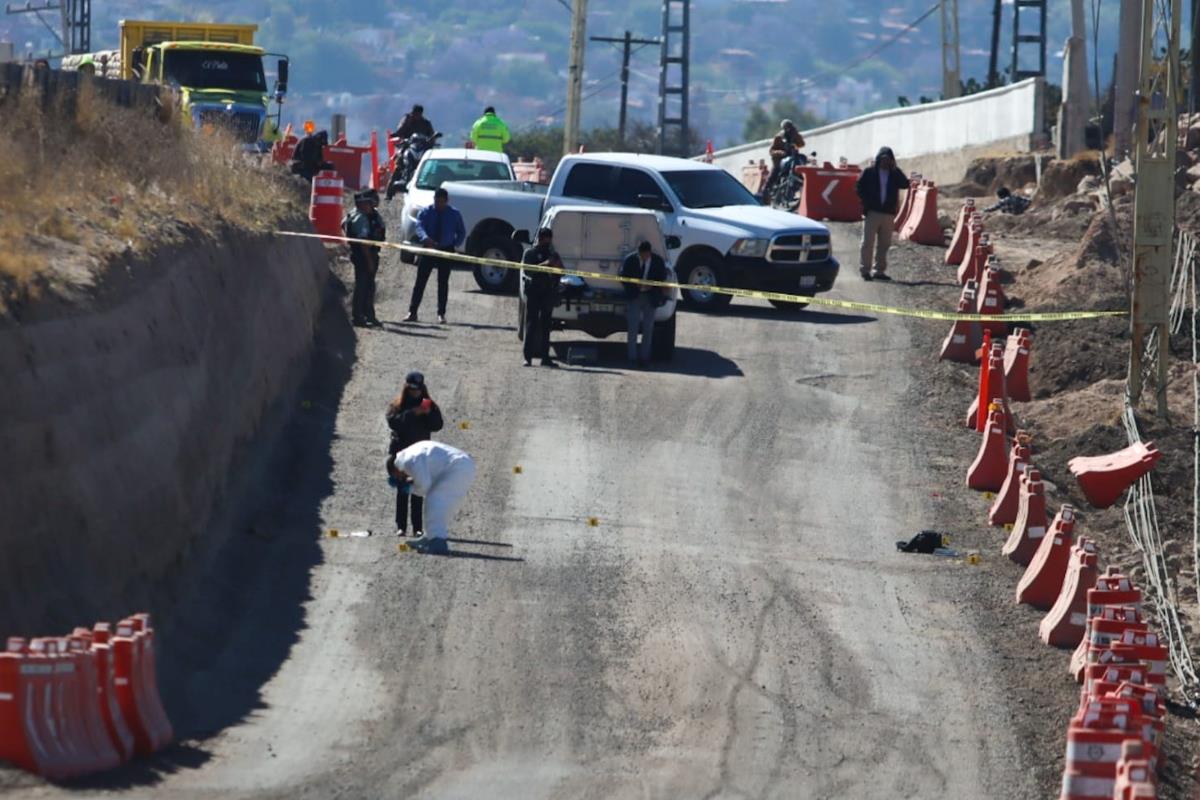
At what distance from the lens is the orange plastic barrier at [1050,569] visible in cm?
1482

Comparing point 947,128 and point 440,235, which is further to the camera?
point 947,128

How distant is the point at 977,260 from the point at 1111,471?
9.83 meters

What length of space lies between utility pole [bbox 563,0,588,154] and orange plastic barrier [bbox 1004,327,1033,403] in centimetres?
2779

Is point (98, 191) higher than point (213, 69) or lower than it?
lower

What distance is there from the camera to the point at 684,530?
54.8 feet

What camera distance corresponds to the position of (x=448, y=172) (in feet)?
96.4

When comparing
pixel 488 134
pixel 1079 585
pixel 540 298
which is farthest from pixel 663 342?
pixel 488 134

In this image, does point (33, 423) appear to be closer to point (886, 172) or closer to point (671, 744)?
point (671, 744)

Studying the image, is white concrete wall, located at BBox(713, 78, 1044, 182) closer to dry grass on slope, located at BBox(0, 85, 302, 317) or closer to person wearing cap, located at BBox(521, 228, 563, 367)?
dry grass on slope, located at BBox(0, 85, 302, 317)

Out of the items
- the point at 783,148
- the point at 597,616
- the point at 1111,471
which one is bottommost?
the point at 597,616

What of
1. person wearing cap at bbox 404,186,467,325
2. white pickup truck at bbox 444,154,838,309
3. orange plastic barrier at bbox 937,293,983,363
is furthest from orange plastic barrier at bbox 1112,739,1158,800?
white pickup truck at bbox 444,154,838,309

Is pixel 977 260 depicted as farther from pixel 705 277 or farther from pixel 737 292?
pixel 737 292

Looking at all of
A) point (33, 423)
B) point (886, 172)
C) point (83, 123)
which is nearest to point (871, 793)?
point (33, 423)

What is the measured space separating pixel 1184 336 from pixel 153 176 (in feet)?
38.3
